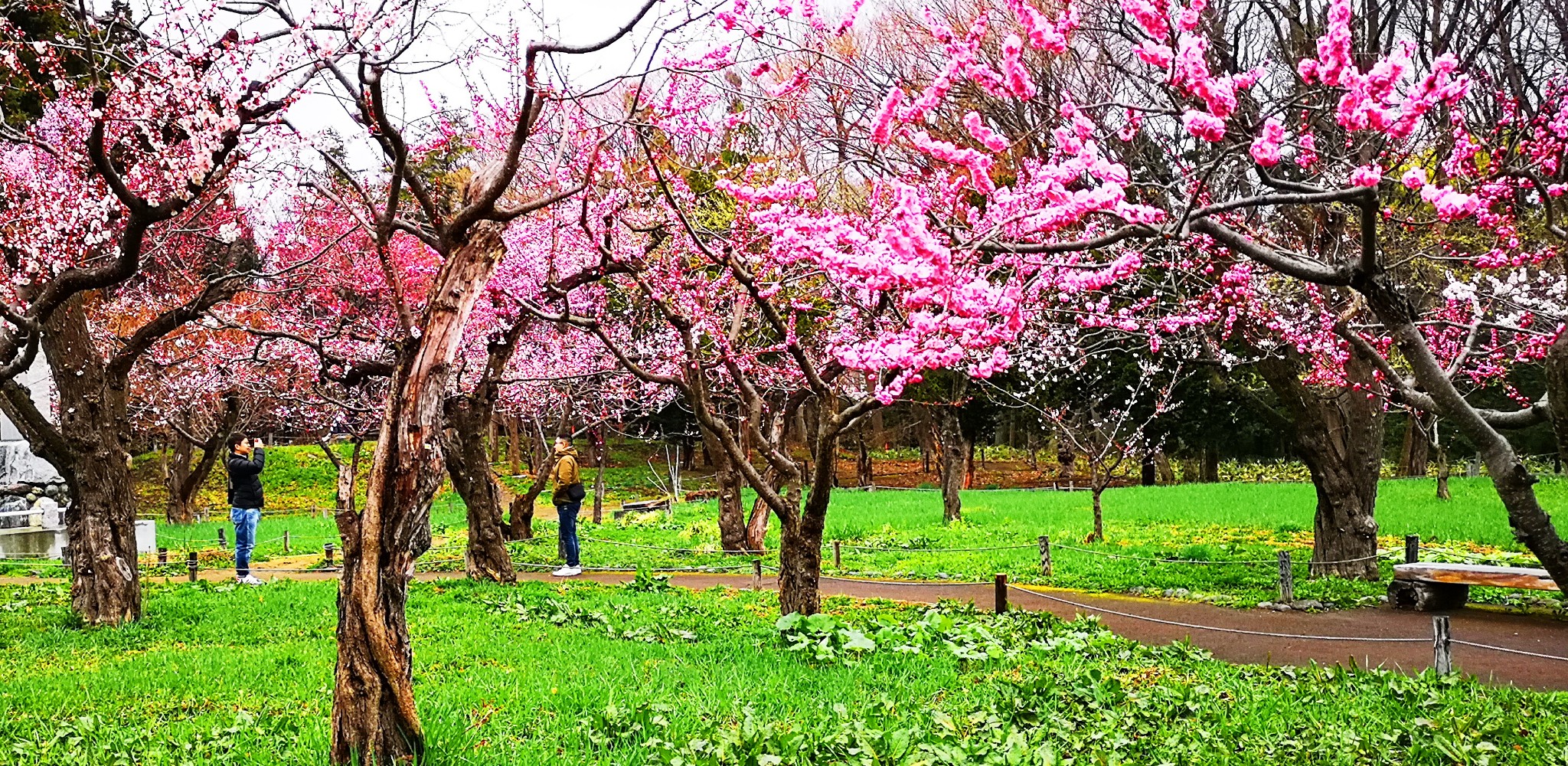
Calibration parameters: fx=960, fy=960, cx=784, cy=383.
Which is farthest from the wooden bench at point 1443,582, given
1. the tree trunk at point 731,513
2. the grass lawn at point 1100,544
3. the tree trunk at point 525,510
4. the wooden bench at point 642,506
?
the wooden bench at point 642,506

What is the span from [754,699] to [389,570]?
2.14 meters

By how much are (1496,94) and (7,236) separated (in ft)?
45.9

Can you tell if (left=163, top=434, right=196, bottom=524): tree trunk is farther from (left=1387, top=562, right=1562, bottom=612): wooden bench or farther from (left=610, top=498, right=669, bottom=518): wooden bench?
(left=1387, top=562, right=1562, bottom=612): wooden bench

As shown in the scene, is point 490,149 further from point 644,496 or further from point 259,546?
point 644,496

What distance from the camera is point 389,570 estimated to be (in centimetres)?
407

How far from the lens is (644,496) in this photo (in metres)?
32.4

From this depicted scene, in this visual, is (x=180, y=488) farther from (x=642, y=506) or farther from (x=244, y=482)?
(x=244, y=482)

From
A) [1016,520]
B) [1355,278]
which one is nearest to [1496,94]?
[1355,278]

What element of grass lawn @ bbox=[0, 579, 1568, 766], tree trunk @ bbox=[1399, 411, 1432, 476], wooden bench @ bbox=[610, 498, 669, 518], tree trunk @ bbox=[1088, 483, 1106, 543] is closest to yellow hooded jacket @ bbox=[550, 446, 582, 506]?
grass lawn @ bbox=[0, 579, 1568, 766]

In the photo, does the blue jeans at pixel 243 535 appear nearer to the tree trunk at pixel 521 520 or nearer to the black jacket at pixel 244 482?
the black jacket at pixel 244 482

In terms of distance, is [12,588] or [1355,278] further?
[12,588]

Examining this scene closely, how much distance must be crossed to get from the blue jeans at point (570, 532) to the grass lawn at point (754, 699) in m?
4.78

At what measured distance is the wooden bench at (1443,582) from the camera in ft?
31.3

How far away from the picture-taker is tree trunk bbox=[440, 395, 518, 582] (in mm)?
12289
